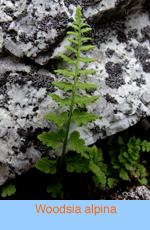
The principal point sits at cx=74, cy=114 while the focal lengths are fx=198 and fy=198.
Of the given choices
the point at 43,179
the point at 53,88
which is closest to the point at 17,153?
the point at 43,179

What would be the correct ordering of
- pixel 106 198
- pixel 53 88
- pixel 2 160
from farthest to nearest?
pixel 106 198
pixel 53 88
pixel 2 160

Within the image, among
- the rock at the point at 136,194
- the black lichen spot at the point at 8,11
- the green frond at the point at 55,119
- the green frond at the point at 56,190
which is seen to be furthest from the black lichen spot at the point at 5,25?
the rock at the point at 136,194

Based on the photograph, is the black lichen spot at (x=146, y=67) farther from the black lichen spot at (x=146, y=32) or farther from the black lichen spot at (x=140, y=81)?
the black lichen spot at (x=146, y=32)

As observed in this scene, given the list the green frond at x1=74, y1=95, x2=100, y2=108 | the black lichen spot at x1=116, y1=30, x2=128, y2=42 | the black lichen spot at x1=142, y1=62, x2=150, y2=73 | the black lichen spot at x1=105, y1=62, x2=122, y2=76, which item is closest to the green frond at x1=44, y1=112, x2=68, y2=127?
the green frond at x1=74, y1=95, x2=100, y2=108

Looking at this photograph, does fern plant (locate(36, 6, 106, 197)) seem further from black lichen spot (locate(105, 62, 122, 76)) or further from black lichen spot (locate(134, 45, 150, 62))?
black lichen spot (locate(134, 45, 150, 62))

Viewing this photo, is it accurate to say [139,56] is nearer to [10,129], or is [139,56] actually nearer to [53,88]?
[53,88]

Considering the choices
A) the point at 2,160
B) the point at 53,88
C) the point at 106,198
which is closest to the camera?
the point at 2,160
